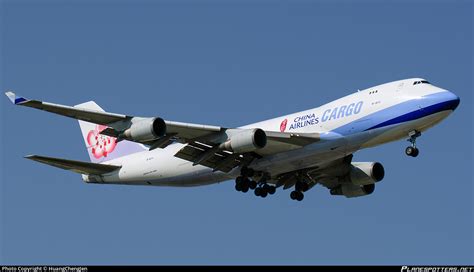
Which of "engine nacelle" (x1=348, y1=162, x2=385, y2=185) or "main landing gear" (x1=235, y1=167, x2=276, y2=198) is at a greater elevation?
"engine nacelle" (x1=348, y1=162, x2=385, y2=185)

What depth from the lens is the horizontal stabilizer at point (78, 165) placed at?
159 ft

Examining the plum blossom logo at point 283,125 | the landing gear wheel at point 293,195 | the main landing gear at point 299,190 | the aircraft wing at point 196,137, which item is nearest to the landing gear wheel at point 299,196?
the main landing gear at point 299,190

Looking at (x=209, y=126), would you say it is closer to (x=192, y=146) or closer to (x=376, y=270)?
(x=192, y=146)

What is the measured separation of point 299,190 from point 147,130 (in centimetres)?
1042

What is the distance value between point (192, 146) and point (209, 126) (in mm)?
1772

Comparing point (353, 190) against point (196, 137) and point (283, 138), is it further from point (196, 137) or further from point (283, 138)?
point (196, 137)

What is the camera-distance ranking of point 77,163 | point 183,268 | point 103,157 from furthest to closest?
point 103,157
point 77,163
point 183,268

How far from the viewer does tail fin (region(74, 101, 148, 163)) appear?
55062mm

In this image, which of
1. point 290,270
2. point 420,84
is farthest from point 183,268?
point 420,84

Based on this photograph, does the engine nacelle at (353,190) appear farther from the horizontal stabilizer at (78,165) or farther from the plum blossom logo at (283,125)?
the horizontal stabilizer at (78,165)

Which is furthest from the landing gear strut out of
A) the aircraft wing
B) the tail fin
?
the tail fin

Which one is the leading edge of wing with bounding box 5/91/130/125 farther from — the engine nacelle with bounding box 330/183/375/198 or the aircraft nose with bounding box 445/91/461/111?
the aircraft nose with bounding box 445/91/461/111

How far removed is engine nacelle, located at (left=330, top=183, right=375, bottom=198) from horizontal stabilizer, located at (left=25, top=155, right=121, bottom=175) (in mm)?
12082

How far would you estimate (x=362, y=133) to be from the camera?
150 feet
